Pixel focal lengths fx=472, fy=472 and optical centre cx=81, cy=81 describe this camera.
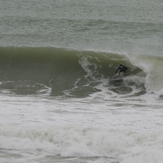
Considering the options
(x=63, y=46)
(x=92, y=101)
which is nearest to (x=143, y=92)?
(x=92, y=101)

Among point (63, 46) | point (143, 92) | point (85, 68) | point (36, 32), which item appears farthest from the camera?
point (36, 32)

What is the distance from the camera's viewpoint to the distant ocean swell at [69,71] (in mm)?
17016

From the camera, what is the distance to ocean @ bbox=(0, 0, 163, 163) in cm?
994

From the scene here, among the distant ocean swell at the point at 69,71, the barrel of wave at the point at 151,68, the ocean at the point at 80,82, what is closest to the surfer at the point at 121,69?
the distant ocean swell at the point at 69,71

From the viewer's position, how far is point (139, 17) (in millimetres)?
26797

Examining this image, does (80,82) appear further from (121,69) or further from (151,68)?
(151,68)

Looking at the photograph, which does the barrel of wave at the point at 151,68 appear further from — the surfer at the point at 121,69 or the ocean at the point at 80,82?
the surfer at the point at 121,69

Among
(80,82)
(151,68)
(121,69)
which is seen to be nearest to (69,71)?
(80,82)

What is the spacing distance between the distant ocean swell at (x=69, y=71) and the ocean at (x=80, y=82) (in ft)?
0.12

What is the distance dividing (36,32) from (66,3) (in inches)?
210

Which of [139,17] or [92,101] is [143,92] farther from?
[139,17]

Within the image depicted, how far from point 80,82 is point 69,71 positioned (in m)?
1.69

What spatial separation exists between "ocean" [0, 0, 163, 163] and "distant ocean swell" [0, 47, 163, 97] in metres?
0.04

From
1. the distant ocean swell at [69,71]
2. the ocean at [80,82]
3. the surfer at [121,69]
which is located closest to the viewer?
the ocean at [80,82]
